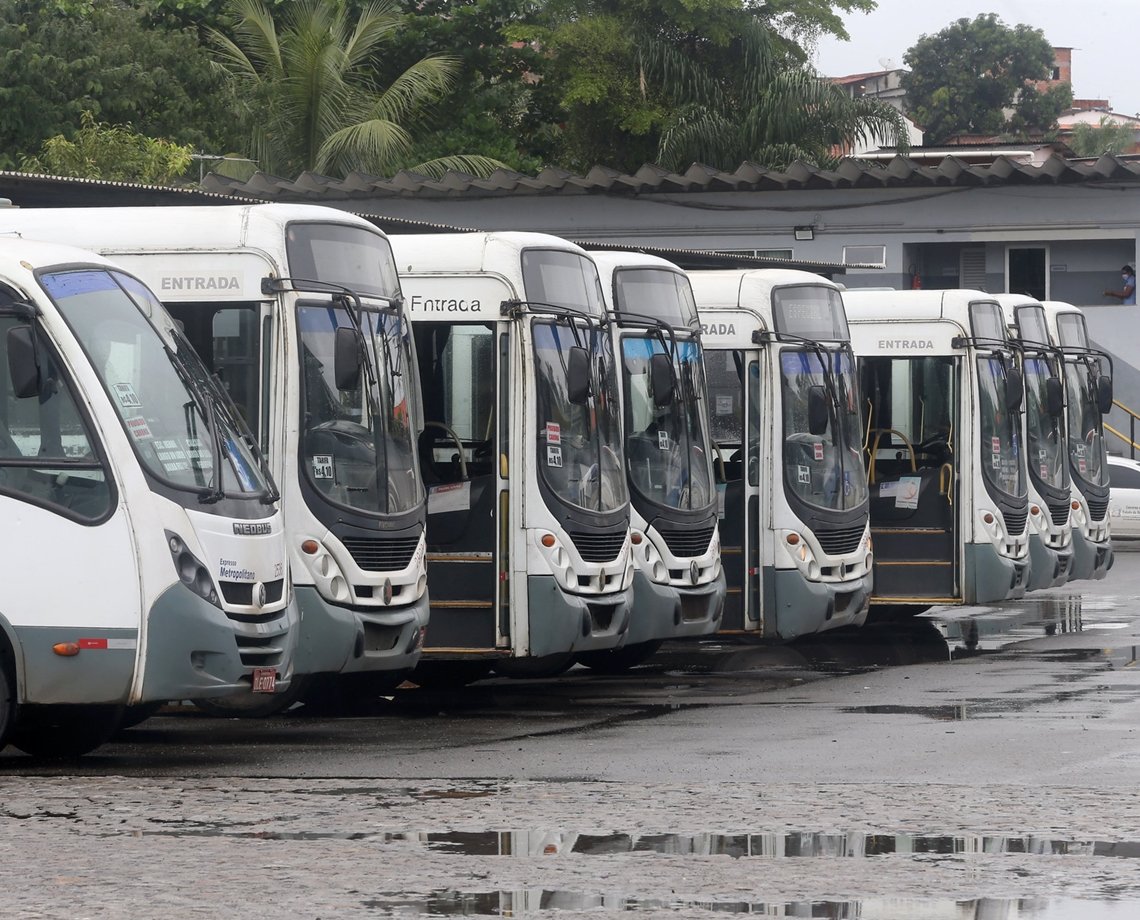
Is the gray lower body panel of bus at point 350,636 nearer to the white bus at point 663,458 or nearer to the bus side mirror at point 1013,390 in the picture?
the white bus at point 663,458

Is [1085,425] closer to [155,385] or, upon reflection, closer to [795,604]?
[795,604]

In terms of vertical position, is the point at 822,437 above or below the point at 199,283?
below

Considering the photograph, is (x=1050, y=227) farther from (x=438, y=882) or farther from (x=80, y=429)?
Result: (x=438, y=882)

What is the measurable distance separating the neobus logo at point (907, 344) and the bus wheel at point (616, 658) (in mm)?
4799

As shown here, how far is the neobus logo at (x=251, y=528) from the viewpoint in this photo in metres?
11.3

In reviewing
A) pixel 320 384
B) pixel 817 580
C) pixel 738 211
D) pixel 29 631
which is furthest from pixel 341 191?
pixel 29 631

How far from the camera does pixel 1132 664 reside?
17375mm

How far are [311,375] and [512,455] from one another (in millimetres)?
1979

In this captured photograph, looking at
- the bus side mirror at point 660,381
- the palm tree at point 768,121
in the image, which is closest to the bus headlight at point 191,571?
the bus side mirror at point 660,381

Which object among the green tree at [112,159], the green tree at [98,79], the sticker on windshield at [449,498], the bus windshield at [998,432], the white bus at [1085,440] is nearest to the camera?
the sticker on windshield at [449,498]

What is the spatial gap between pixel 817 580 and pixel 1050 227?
19923mm

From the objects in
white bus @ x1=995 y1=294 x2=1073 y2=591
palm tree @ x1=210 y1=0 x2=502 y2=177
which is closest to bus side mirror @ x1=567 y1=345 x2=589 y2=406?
white bus @ x1=995 y1=294 x2=1073 y2=591

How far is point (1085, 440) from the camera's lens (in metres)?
22.8

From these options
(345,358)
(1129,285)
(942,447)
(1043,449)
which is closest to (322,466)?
(345,358)
